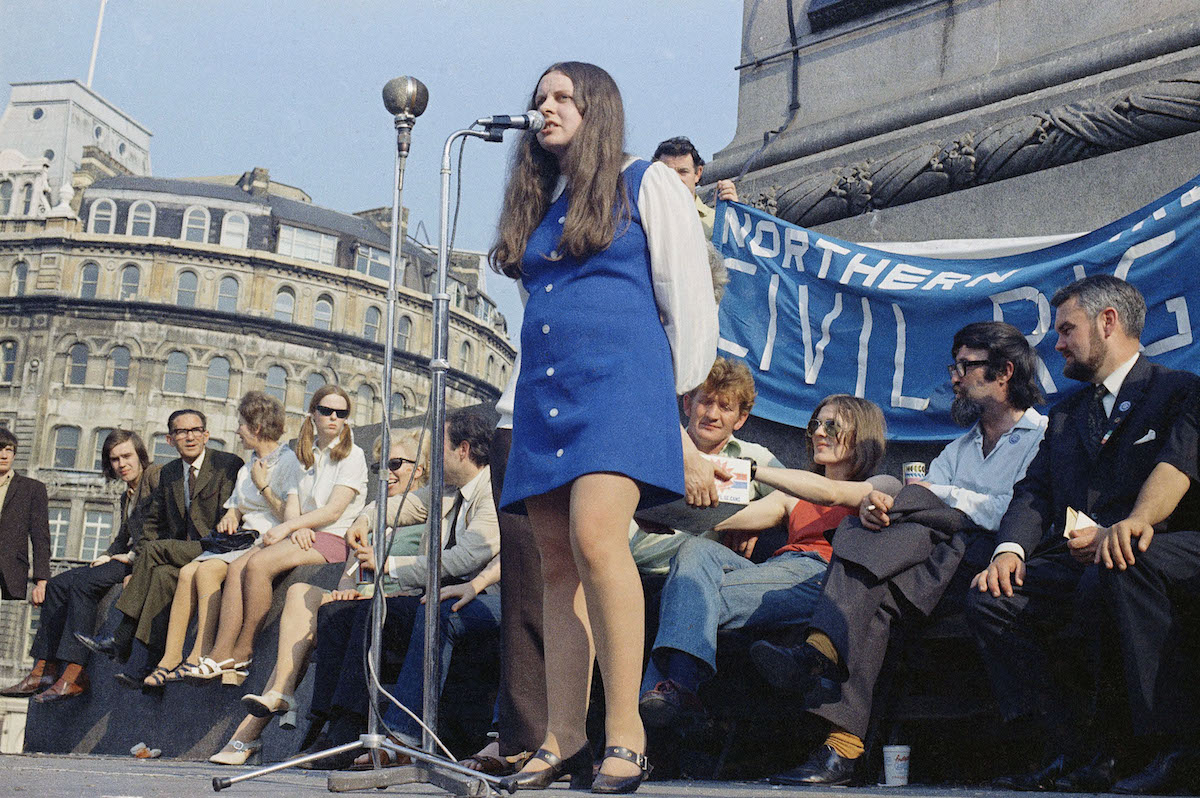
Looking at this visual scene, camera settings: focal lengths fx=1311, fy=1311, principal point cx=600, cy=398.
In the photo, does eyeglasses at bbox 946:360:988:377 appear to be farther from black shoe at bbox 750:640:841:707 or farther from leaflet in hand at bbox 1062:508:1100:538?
black shoe at bbox 750:640:841:707

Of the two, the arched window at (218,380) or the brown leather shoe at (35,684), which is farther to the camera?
the arched window at (218,380)

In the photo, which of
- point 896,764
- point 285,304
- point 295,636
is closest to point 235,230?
point 285,304

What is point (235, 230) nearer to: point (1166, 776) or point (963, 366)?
point (963, 366)

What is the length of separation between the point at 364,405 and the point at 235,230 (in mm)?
9968

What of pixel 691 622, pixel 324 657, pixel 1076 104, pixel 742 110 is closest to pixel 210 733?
pixel 324 657

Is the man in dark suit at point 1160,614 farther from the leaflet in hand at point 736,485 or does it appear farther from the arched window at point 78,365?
the arched window at point 78,365

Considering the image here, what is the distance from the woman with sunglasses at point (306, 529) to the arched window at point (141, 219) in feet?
180

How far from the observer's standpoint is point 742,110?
7.21 m

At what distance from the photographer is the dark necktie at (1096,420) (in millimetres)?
3896

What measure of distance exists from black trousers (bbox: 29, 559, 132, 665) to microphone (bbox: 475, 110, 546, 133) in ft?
16.0

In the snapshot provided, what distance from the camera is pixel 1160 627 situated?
3381 millimetres

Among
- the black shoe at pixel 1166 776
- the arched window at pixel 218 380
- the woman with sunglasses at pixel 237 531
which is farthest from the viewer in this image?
the arched window at pixel 218 380

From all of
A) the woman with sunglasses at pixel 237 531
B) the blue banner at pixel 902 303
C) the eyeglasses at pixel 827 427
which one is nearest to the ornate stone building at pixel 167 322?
the woman with sunglasses at pixel 237 531

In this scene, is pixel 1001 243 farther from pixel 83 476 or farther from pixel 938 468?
pixel 83 476
